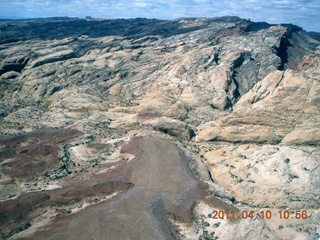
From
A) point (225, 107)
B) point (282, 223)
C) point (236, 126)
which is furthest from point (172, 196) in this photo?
point (225, 107)

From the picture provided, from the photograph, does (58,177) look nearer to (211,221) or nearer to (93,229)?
(93,229)
